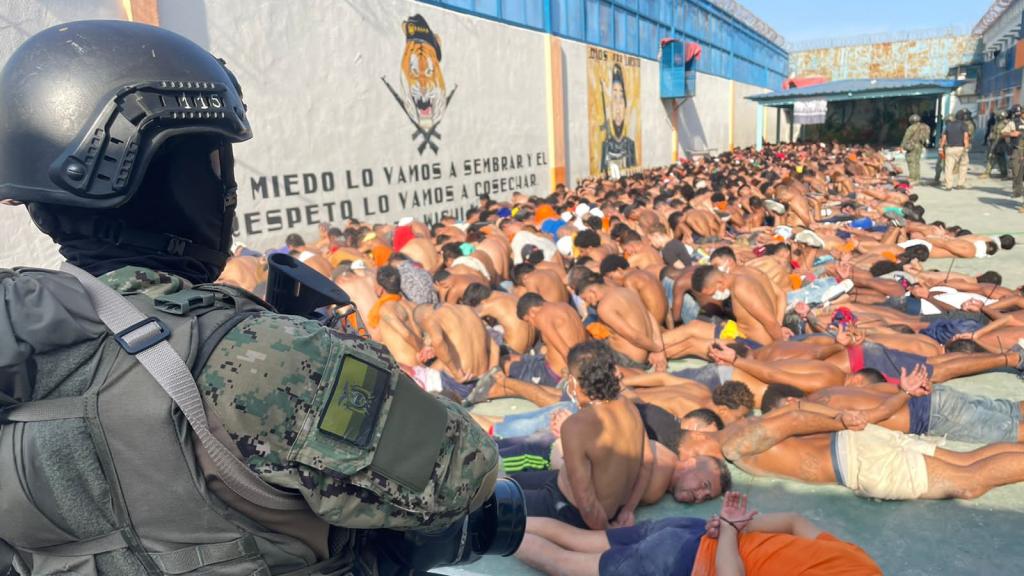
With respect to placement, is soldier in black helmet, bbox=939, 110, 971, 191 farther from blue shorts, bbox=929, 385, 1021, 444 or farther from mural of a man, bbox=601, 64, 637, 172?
blue shorts, bbox=929, 385, 1021, 444

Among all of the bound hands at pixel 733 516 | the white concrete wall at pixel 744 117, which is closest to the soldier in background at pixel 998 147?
the white concrete wall at pixel 744 117

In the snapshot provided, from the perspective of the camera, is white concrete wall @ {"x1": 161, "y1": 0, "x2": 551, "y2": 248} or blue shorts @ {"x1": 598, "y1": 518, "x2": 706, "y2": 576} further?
white concrete wall @ {"x1": 161, "y1": 0, "x2": 551, "y2": 248}

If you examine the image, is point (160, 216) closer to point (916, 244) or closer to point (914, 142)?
point (916, 244)

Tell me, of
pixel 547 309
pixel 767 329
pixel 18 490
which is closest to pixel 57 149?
pixel 18 490

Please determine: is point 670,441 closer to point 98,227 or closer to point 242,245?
point 98,227

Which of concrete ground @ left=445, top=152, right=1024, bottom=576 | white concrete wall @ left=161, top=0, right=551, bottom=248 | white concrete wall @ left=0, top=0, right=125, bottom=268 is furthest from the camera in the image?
white concrete wall @ left=161, top=0, right=551, bottom=248

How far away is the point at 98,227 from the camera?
1.04 meters

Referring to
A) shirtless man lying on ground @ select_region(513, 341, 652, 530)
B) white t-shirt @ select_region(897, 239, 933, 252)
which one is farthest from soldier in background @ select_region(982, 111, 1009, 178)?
shirtless man lying on ground @ select_region(513, 341, 652, 530)

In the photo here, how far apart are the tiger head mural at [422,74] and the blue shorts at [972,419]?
930cm

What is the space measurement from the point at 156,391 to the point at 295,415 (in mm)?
A: 186

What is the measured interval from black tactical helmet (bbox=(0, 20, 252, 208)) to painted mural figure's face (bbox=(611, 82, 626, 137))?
744 inches

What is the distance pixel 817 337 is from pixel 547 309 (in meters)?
2.08

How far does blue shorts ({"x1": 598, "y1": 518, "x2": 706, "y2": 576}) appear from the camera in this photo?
2506 millimetres

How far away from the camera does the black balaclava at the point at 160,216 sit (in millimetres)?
1045
